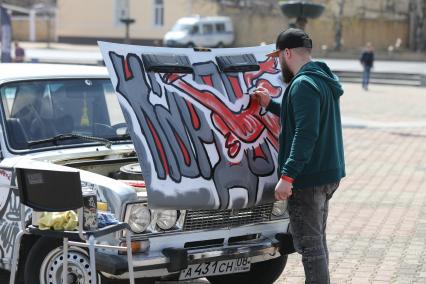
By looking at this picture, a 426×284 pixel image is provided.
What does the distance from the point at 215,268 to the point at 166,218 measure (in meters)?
0.50

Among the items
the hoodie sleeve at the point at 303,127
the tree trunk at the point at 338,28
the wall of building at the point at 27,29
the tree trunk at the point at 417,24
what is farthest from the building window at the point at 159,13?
the hoodie sleeve at the point at 303,127

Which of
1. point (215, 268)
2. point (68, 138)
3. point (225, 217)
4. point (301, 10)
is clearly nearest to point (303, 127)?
point (225, 217)

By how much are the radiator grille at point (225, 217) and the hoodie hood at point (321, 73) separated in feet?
3.39

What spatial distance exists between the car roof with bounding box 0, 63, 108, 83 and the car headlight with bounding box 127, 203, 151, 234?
1.78 metres

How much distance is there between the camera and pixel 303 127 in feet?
16.6

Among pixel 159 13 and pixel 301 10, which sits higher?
pixel 159 13

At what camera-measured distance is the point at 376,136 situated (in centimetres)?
1705

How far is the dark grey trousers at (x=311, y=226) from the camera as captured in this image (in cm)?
527

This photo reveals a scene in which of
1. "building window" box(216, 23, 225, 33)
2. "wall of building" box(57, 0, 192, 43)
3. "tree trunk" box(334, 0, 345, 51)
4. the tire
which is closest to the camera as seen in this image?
the tire

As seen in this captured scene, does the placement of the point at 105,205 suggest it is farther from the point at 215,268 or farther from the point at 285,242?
the point at 285,242

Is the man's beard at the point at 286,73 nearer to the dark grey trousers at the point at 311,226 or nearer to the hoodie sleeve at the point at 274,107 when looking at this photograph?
the hoodie sleeve at the point at 274,107

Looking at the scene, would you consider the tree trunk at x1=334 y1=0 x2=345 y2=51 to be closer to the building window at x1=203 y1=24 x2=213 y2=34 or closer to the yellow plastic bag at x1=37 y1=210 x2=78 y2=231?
Answer: the building window at x1=203 y1=24 x2=213 y2=34

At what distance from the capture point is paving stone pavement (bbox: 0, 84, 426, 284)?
23.4ft

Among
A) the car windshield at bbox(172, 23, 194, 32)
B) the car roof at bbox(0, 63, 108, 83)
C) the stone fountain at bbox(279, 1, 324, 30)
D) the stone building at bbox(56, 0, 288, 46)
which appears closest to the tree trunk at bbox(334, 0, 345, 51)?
the stone building at bbox(56, 0, 288, 46)
